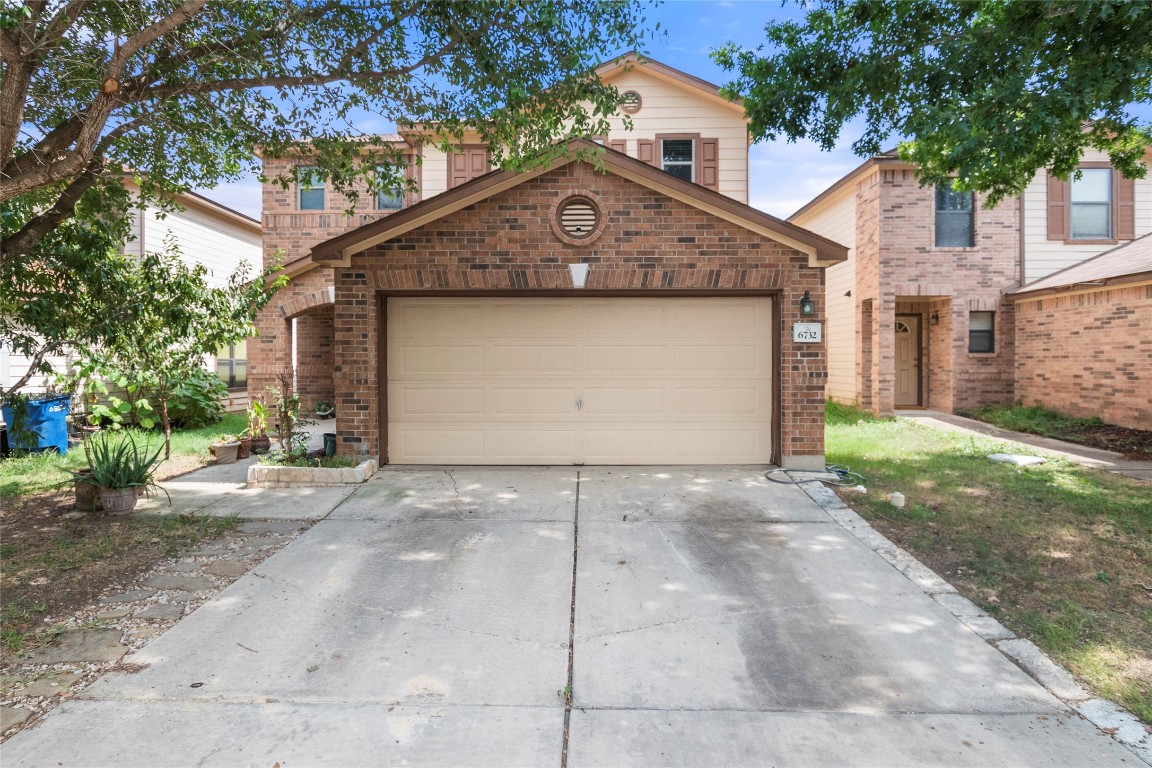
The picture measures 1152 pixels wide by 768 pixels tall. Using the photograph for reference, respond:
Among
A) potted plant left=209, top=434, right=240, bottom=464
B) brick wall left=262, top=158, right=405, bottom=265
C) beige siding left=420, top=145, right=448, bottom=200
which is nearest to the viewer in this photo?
potted plant left=209, top=434, right=240, bottom=464

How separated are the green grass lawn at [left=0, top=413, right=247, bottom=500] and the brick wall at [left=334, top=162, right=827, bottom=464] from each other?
358cm

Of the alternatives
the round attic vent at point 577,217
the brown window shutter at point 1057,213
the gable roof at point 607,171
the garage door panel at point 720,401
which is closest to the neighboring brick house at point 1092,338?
the brown window shutter at point 1057,213

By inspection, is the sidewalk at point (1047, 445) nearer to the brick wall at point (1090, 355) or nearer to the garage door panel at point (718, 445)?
the brick wall at point (1090, 355)

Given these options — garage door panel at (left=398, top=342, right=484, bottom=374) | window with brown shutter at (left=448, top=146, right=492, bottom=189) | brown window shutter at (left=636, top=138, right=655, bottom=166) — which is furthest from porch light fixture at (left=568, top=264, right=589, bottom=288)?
window with brown shutter at (left=448, top=146, right=492, bottom=189)

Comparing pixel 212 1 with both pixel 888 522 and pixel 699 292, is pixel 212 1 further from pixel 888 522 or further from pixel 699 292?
pixel 888 522

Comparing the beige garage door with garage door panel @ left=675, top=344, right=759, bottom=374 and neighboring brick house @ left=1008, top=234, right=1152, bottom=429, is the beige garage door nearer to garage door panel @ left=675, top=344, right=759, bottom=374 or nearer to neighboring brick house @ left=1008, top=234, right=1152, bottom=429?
garage door panel @ left=675, top=344, right=759, bottom=374

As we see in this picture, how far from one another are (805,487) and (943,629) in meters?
3.23

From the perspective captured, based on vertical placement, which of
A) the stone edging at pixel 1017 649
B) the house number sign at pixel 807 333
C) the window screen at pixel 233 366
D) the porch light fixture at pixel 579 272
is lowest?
the stone edging at pixel 1017 649

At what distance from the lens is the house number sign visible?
7.45 m

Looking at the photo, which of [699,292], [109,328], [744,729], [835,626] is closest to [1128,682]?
[835,626]

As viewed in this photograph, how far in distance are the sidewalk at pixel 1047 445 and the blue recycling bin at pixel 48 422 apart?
594 inches

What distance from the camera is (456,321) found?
7.89 meters

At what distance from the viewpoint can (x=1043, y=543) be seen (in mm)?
5066

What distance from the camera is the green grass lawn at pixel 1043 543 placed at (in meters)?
3.39
